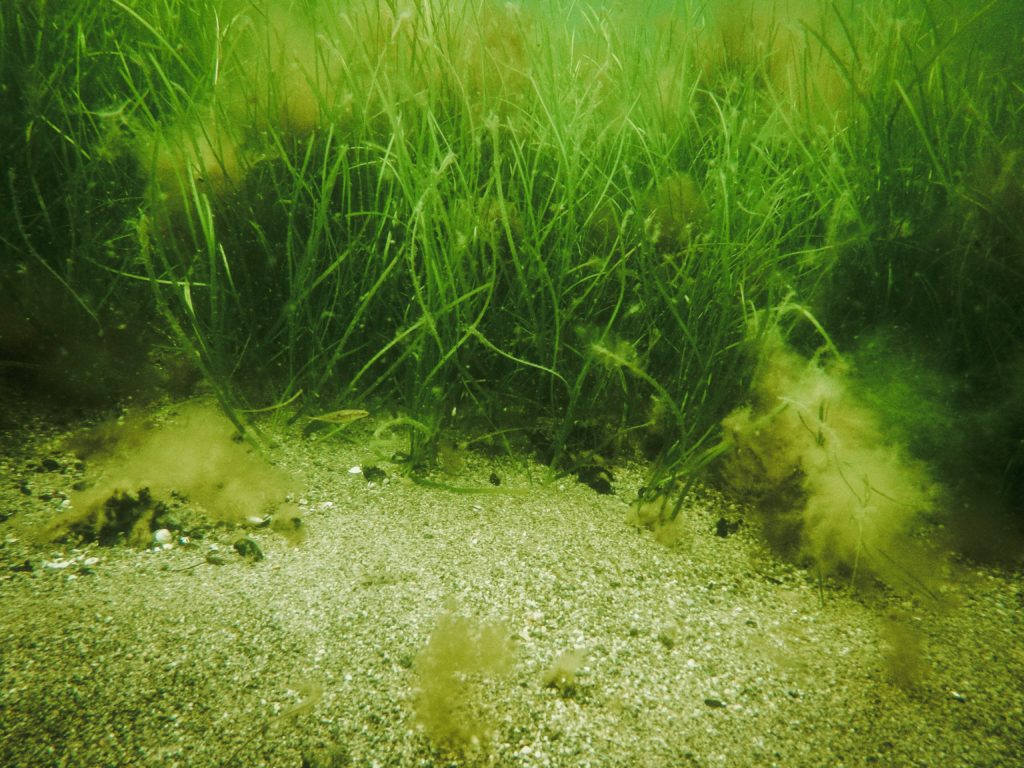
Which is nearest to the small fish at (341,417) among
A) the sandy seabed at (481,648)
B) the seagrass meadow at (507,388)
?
the seagrass meadow at (507,388)

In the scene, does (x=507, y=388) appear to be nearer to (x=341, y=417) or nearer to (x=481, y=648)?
(x=341, y=417)

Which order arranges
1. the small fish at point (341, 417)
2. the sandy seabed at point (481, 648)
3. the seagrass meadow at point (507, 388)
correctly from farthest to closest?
the small fish at point (341, 417) → the seagrass meadow at point (507, 388) → the sandy seabed at point (481, 648)

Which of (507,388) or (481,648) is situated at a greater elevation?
(507,388)

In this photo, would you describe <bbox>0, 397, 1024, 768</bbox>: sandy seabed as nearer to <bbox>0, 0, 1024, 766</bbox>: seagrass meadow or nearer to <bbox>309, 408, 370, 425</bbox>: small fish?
<bbox>0, 0, 1024, 766</bbox>: seagrass meadow

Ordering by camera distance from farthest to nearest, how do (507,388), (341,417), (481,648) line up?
(507,388)
(341,417)
(481,648)

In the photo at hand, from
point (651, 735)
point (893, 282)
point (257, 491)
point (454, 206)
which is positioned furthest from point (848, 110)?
point (257, 491)

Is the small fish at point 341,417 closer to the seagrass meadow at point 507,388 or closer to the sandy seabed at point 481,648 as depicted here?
the seagrass meadow at point 507,388

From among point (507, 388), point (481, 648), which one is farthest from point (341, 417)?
point (481, 648)

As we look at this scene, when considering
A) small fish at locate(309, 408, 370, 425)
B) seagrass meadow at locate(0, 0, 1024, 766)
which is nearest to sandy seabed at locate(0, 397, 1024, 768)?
seagrass meadow at locate(0, 0, 1024, 766)
